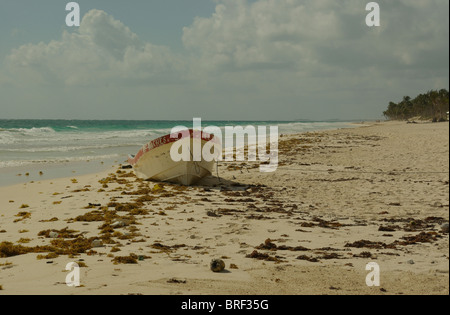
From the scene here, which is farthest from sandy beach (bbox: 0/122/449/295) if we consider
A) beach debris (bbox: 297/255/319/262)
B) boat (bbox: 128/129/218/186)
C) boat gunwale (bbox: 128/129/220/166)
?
boat gunwale (bbox: 128/129/220/166)

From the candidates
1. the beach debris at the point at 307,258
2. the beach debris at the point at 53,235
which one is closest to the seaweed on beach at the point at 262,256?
Answer: the beach debris at the point at 307,258

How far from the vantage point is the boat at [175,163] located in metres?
14.5

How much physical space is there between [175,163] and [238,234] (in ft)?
23.1

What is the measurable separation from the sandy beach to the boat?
538 mm

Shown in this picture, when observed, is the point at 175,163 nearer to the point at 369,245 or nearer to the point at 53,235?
the point at 53,235

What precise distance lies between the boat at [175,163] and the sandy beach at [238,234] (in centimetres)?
54

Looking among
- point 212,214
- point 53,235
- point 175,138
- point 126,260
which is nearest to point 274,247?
point 126,260

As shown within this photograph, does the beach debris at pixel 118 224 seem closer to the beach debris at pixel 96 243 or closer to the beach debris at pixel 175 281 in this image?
the beach debris at pixel 96 243

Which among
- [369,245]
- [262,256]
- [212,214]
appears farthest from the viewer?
[212,214]

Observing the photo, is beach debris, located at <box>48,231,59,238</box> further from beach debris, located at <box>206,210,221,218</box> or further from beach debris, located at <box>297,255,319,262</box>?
beach debris, located at <box>297,255,319,262</box>

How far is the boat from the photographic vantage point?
14.5 metres

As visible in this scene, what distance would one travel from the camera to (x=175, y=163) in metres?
14.6
